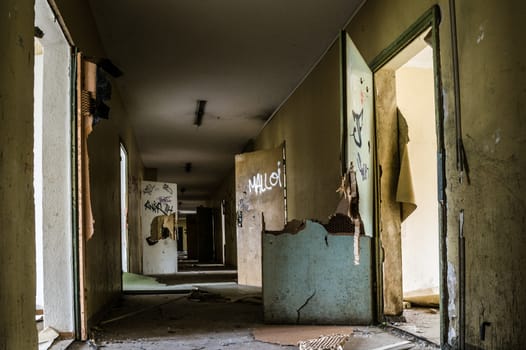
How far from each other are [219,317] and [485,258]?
8.32ft

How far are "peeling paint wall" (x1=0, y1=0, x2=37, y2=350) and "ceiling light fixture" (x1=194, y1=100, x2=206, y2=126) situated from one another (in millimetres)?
5232

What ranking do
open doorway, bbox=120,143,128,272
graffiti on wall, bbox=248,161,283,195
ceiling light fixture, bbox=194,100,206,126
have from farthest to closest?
open doorway, bbox=120,143,128,272
graffiti on wall, bbox=248,161,283,195
ceiling light fixture, bbox=194,100,206,126

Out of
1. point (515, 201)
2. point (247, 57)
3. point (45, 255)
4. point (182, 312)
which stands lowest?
point (182, 312)

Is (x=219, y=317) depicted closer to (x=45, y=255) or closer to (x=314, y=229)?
(x=314, y=229)

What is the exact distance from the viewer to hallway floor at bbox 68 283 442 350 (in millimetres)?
3344

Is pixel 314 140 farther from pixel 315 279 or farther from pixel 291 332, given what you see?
pixel 291 332

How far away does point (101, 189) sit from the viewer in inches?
185

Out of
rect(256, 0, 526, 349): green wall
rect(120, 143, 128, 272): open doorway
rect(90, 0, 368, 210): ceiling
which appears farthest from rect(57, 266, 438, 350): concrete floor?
rect(90, 0, 368, 210): ceiling

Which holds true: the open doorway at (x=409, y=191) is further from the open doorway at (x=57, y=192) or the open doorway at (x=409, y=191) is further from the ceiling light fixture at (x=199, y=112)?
the ceiling light fixture at (x=199, y=112)

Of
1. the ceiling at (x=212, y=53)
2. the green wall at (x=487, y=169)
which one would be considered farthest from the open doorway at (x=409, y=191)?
the ceiling at (x=212, y=53)

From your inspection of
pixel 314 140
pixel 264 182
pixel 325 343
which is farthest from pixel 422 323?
pixel 264 182

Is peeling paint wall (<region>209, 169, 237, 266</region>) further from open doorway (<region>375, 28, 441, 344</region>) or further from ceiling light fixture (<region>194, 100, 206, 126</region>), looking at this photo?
open doorway (<region>375, 28, 441, 344</region>)

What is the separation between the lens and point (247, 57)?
5.58 m

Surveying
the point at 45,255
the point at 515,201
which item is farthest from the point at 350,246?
the point at 45,255
